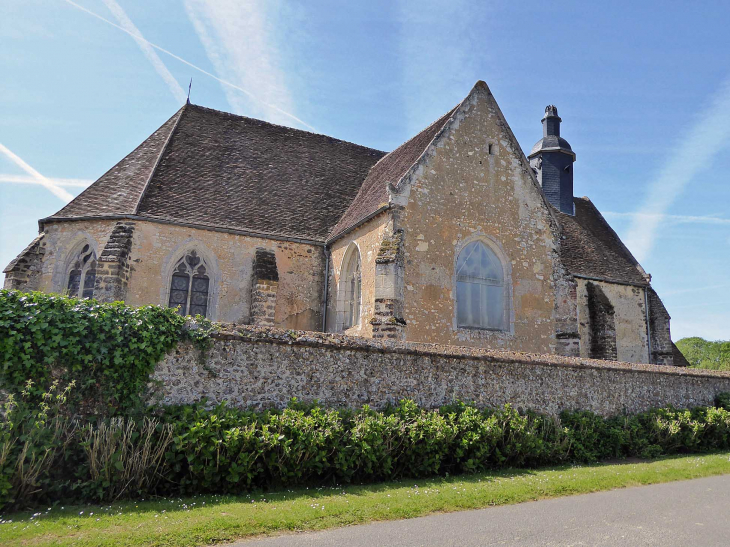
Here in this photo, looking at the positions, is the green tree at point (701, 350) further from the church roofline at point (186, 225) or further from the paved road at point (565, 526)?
the paved road at point (565, 526)

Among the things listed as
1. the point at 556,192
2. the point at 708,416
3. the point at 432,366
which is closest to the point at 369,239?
the point at 432,366

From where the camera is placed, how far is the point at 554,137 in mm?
26016

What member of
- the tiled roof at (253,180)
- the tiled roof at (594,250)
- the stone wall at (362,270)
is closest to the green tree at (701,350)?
the tiled roof at (594,250)

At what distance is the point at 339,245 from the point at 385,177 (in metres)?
2.77

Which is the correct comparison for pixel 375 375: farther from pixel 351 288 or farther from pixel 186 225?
pixel 186 225

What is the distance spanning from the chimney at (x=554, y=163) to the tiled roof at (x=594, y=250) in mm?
1049

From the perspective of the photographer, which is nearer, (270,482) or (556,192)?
(270,482)

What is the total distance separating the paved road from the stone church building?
6297mm

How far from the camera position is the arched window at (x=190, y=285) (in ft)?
49.0

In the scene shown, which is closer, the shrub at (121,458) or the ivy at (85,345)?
the shrub at (121,458)

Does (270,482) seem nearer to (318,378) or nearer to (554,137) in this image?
(318,378)

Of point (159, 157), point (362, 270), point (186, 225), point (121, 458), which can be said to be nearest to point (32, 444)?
point (121, 458)

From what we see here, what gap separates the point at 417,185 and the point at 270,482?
9.45 m

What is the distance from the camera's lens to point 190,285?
1509 cm
